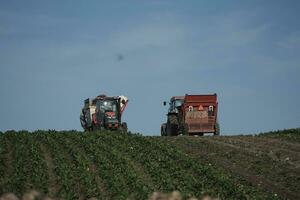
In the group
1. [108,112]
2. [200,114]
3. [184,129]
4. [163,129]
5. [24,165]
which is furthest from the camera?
[163,129]

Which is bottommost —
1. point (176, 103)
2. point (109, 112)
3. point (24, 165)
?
point (24, 165)

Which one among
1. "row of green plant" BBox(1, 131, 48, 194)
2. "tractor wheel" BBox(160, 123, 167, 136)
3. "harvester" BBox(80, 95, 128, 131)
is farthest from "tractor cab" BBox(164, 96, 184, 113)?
"row of green plant" BBox(1, 131, 48, 194)

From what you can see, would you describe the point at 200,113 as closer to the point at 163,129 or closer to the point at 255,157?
the point at 163,129

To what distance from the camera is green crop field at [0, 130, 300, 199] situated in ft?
64.9

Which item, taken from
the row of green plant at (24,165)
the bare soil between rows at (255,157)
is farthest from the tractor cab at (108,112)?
the bare soil between rows at (255,157)

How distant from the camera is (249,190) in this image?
63.8 ft

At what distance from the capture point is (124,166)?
2439 centimetres

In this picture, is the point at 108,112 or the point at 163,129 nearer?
the point at 108,112

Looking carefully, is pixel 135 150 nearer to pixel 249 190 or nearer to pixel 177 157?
pixel 177 157

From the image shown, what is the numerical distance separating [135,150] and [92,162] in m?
2.94

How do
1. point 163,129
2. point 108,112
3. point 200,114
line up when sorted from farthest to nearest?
point 163,129 < point 108,112 < point 200,114

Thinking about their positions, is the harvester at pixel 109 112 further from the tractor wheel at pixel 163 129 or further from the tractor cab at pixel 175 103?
the tractor cab at pixel 175 103

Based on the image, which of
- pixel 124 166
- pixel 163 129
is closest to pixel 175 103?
pixel 163 129

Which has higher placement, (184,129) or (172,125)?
(172,125)
